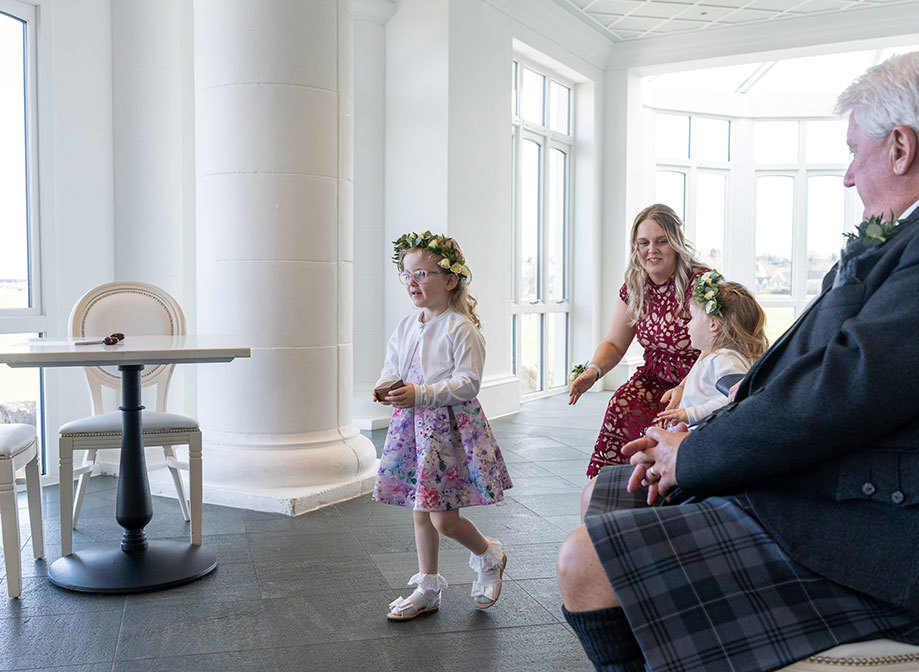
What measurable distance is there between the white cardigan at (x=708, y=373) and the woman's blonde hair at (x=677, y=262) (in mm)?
340

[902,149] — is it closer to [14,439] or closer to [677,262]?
[677,262]

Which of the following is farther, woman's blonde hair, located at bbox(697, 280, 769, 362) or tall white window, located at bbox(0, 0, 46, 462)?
tall white window, located at bbox(0, 0, 46, 462)

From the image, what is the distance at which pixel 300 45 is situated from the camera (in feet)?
14.2

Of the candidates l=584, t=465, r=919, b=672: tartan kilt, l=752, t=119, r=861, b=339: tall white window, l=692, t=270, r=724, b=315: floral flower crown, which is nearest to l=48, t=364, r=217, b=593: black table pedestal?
l=692, t=270, r=724, b=315: floral flower crown

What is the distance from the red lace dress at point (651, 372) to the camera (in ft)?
9.34

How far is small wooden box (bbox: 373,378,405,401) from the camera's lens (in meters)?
2.64

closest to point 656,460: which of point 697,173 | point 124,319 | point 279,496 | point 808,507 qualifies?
point 808,507

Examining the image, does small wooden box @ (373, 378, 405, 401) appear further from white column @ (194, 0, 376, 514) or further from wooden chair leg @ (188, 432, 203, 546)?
white column @ (194, 0, 376, 514)

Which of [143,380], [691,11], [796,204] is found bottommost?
[143,380]

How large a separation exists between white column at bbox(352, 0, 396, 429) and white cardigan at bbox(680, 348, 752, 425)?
460 centimetres

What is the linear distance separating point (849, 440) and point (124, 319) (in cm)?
340

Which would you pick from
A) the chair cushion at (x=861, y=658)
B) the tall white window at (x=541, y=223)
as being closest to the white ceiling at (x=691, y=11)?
the tall white window at (x=541, y=223)

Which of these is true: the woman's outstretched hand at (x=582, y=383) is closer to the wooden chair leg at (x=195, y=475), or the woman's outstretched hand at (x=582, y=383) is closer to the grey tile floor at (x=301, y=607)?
the grey tile floor at (x=301, y=607)

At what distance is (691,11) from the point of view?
28.8 ft
